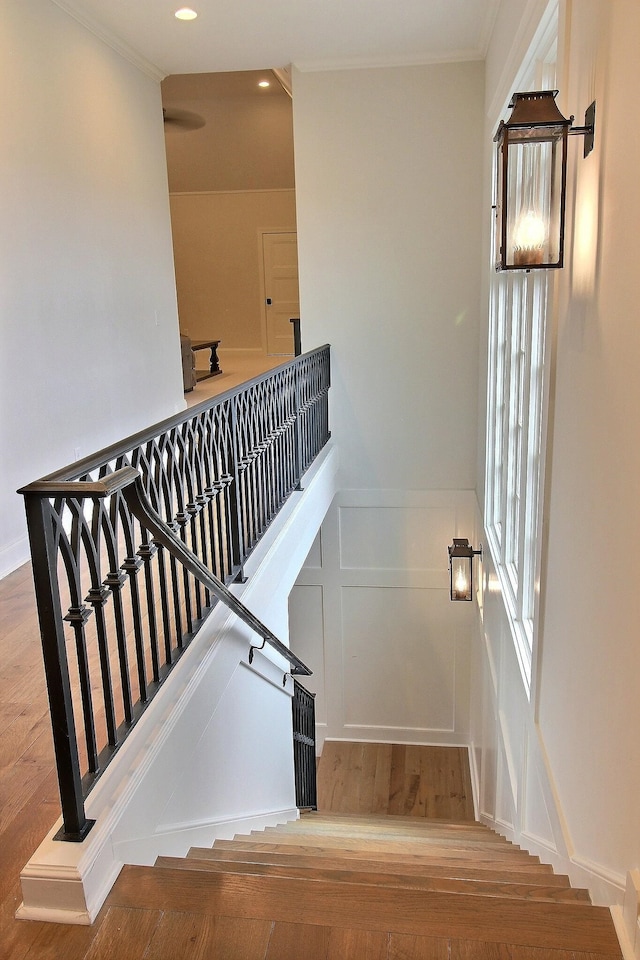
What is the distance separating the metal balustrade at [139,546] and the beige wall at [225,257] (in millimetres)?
8177

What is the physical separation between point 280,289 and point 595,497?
11.3 meters

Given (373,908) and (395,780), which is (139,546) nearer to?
(373,908)

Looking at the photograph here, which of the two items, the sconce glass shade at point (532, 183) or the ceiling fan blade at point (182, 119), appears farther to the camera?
the ceiling fan blade at point (182, 119)

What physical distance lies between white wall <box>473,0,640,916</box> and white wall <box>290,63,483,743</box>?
12.8 feet

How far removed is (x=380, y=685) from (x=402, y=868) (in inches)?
199

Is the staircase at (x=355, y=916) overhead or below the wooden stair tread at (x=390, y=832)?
overhead

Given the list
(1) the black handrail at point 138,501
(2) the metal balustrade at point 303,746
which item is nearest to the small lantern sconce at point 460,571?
(2) the metal balustrade at point 303,746

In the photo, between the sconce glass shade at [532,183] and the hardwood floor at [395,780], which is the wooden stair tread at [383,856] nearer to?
the sconce glass shade at [532,183]

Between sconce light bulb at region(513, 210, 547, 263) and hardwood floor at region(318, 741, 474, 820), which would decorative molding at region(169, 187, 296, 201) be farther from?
sconce light bulb at region(513, 210, 547, 263)

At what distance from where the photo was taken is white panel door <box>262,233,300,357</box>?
12.5 meters

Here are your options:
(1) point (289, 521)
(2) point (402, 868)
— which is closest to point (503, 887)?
(2) point (402, 868)

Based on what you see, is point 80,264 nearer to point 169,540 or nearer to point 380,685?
point 169,540

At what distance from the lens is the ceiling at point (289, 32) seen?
4.82m

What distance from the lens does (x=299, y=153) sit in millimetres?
6242
